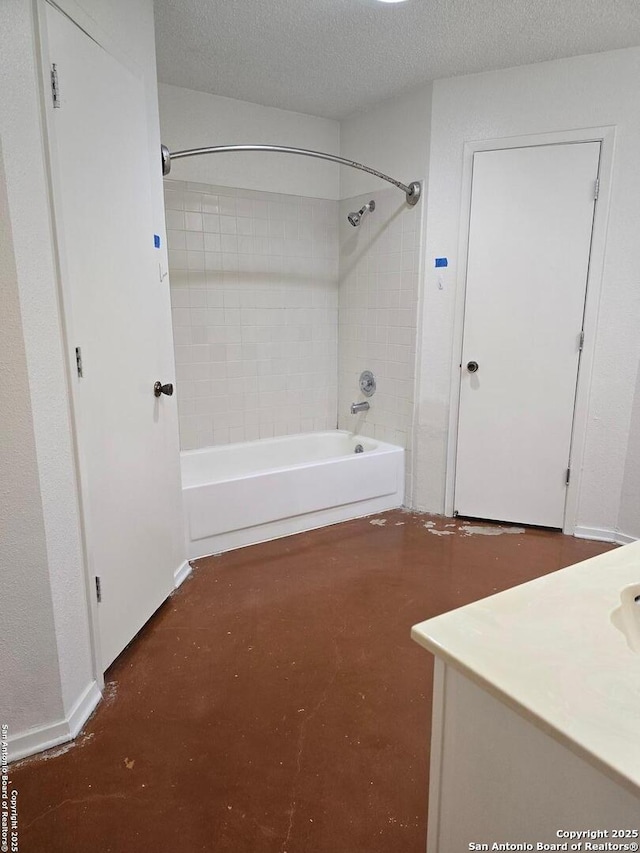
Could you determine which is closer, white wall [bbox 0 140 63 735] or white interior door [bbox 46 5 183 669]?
white wall [bbox 0 140 63 735]

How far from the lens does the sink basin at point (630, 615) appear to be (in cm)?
89

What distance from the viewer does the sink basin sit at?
0.89m

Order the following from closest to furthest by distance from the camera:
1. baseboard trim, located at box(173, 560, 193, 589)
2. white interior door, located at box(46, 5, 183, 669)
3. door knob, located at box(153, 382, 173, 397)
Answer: white interior door, located at box(46, 5, 183, 669) → door knob, located at box(153, 382, 173, 397) → baseboard trim, located at box(173, 560, 193, 589)

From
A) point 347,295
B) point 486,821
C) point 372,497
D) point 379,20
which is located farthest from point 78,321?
point 347,295

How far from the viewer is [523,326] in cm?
294

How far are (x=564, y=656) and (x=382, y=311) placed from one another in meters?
2.89

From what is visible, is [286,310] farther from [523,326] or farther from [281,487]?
[523,326]

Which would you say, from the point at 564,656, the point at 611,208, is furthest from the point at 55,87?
the point at 611,208

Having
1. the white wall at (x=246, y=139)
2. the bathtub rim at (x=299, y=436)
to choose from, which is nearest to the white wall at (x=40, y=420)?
the white wall at (x=246, y=139)

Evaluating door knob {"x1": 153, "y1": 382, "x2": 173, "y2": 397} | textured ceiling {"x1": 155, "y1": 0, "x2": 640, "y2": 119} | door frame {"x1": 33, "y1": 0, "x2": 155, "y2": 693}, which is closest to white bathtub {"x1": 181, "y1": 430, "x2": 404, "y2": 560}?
door knob {"x1": 153, "y1": 382, "x2": 173, "y2": 397}

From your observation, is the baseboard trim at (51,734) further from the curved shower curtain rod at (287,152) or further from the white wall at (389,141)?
the white wall at (389,141)

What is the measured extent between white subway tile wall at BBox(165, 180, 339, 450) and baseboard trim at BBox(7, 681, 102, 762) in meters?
Answer: 1.90

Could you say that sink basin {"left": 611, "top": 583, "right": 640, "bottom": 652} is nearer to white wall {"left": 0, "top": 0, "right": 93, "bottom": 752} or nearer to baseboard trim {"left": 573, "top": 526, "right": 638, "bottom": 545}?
white wall {"left": 0, "top": 0, "right": 93, "bottom": 752}

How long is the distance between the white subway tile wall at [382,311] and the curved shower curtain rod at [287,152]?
0.09 meters
